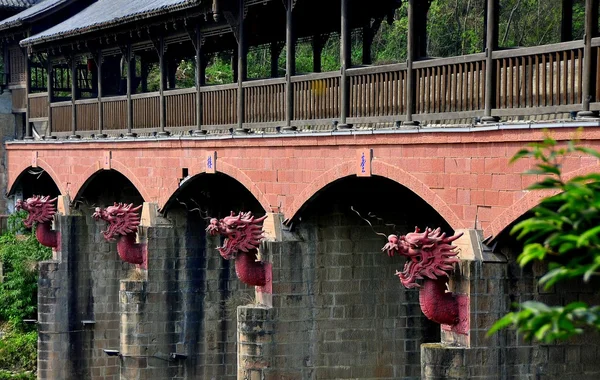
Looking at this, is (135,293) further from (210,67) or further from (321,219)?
(210,67)

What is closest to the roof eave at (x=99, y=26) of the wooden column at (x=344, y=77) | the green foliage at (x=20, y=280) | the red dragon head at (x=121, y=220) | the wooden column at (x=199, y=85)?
Result: the wooden column at (x=199, y=85)

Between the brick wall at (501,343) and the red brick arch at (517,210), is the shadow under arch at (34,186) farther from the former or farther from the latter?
the red brick arch at (517,210)

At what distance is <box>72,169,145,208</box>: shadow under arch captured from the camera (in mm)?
29672

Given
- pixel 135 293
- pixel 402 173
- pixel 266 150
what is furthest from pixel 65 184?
pixel 402 173

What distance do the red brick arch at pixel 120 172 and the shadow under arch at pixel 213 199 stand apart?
0.77 metres

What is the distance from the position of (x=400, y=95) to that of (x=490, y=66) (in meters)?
2.41

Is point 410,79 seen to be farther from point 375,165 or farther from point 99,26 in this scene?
point 99,26

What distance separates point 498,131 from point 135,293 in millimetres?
12814

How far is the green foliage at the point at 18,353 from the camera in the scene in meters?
32.5

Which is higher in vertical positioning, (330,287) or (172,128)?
(172,128)

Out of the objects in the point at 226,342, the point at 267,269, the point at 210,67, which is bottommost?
the point at 226,342

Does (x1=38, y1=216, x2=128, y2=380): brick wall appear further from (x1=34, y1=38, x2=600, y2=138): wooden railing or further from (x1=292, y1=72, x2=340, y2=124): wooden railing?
(x1=292, y1=72, x2=340, y2=124): wooden railing

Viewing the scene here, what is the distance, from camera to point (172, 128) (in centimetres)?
2392

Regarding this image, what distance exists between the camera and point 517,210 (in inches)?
518
